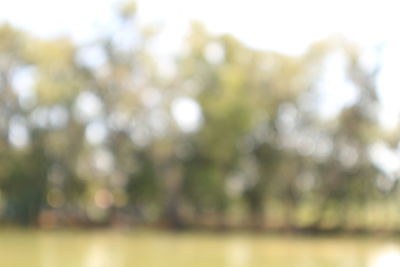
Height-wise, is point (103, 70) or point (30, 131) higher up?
point (103, 70)

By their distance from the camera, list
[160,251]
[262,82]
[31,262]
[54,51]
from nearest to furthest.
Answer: [31,262] → [160,251] → [54,51] → [262,82]

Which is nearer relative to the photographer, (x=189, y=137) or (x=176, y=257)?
(x=176, y=257)

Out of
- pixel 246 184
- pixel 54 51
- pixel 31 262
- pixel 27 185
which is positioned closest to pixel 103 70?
pixel 54 51

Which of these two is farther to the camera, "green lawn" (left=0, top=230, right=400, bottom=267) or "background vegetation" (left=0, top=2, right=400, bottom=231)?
"background vegetation" (left=0, top=2, right=400, bottom=231)

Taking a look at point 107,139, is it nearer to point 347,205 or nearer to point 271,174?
point 271,174

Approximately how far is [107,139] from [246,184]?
21.4 feet

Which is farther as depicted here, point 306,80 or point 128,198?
point 128,198

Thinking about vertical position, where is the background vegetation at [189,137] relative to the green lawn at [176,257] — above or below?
above


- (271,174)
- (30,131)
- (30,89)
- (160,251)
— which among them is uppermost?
(30,89)

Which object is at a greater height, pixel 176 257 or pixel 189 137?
pixel 189 137

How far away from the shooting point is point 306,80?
76.8 feet

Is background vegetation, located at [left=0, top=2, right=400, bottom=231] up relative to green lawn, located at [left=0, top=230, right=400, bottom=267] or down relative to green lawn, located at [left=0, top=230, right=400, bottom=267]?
up

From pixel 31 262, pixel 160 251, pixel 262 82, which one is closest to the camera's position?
pixel 31 262

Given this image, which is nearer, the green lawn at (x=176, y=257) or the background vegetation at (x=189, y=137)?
the green lawn at (x=176, y=257)
